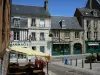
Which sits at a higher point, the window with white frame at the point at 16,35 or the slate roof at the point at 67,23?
the slate roof at the point at 67,23

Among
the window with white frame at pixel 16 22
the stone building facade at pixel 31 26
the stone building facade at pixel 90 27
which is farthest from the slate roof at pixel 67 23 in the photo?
the window with white frame at pixel 16 22

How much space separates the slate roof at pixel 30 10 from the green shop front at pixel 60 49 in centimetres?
616

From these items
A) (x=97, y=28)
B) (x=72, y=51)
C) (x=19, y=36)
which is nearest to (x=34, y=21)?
(x=19, y=36)

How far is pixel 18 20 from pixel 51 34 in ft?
23.1

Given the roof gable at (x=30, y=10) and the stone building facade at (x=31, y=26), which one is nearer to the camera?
the stone building facade at (x=31, y=26)

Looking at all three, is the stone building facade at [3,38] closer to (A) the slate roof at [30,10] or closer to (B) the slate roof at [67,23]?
(A) the slate roof at [30,10]

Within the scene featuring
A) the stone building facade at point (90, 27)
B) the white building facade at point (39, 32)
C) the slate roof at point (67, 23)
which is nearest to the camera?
the white building facade at point (39, 32)

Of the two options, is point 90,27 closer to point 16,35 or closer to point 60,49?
point 60,49

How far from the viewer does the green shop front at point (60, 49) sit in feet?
147

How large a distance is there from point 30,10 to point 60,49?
9709mm

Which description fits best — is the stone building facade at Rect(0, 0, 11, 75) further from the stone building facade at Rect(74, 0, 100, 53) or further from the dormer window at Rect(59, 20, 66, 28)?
the stone building facade at Rect(74, 0, 100, 53)

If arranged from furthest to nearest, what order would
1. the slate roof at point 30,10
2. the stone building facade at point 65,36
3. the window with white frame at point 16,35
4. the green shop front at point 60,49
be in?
the stone building facade at point 65,36 → the green shop front at point 60,49 → the slate roof at point 30,10 → the window with white frame at point 16,35

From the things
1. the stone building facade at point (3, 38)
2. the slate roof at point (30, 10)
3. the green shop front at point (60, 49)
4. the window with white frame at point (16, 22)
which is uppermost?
the slate roof at point (30, 10)

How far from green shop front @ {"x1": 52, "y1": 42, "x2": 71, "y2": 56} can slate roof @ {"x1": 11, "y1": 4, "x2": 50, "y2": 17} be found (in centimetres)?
616
